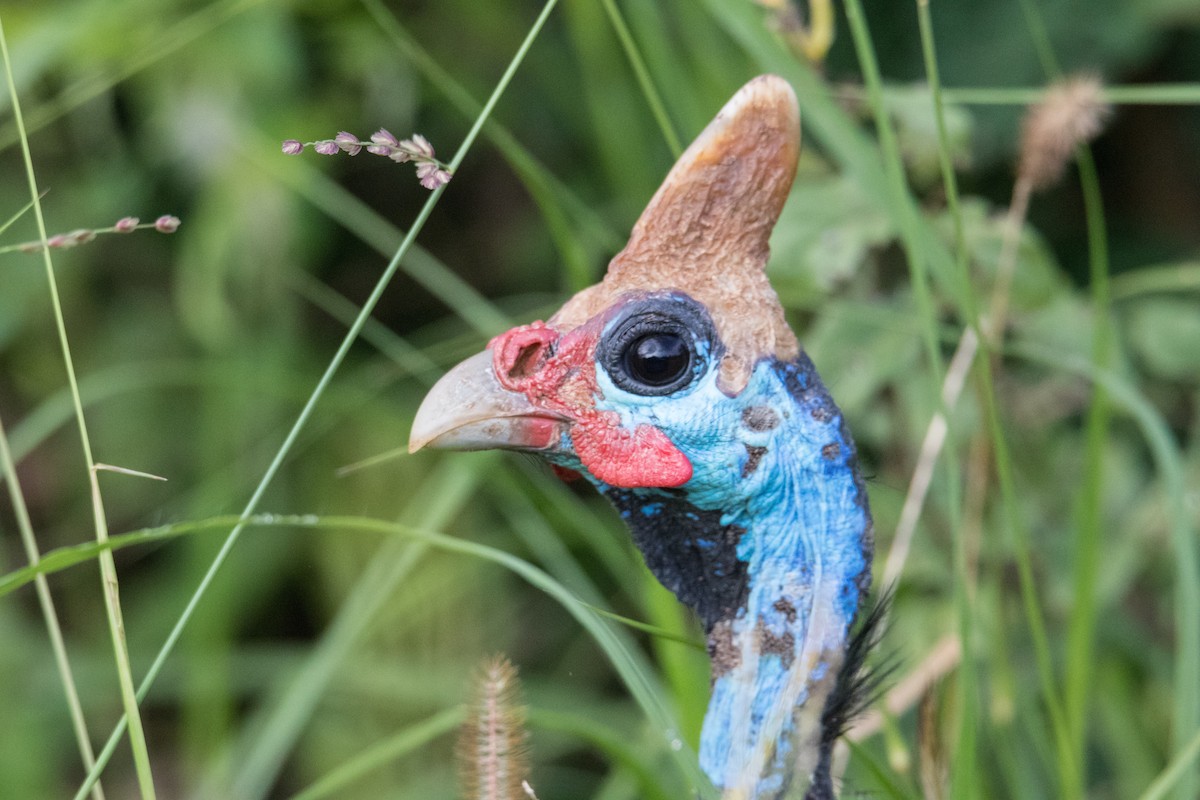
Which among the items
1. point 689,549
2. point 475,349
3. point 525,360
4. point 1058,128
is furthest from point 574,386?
point 475,349

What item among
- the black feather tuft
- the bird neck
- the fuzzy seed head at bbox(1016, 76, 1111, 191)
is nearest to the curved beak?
the bird neck

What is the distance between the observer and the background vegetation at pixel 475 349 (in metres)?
1.55

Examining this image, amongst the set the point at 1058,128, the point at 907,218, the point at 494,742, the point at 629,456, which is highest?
the point at 1058,128

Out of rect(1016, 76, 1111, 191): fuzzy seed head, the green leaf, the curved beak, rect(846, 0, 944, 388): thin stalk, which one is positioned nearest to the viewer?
the curved beak

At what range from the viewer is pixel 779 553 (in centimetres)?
98

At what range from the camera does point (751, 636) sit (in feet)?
3.21

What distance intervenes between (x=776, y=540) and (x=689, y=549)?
78mm

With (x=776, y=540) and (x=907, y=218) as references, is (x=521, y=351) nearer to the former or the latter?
(x=776, y=540)

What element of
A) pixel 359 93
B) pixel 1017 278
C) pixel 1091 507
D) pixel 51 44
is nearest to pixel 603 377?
pixel 1091 507

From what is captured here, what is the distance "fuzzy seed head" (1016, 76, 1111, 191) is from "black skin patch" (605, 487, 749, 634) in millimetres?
623

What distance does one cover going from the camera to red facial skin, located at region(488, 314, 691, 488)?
970mm

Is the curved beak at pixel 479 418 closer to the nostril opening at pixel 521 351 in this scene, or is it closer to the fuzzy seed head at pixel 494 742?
the nostril opening at pixel 521 351

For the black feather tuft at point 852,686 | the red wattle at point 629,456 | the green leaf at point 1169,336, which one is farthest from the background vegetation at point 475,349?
the red wattle at point 629,456

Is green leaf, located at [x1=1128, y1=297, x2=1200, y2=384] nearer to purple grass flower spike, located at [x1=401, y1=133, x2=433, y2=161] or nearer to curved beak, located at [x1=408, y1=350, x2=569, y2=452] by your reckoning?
curved beak, located at [x1=408, y1=350, x2=569, y2=452]
